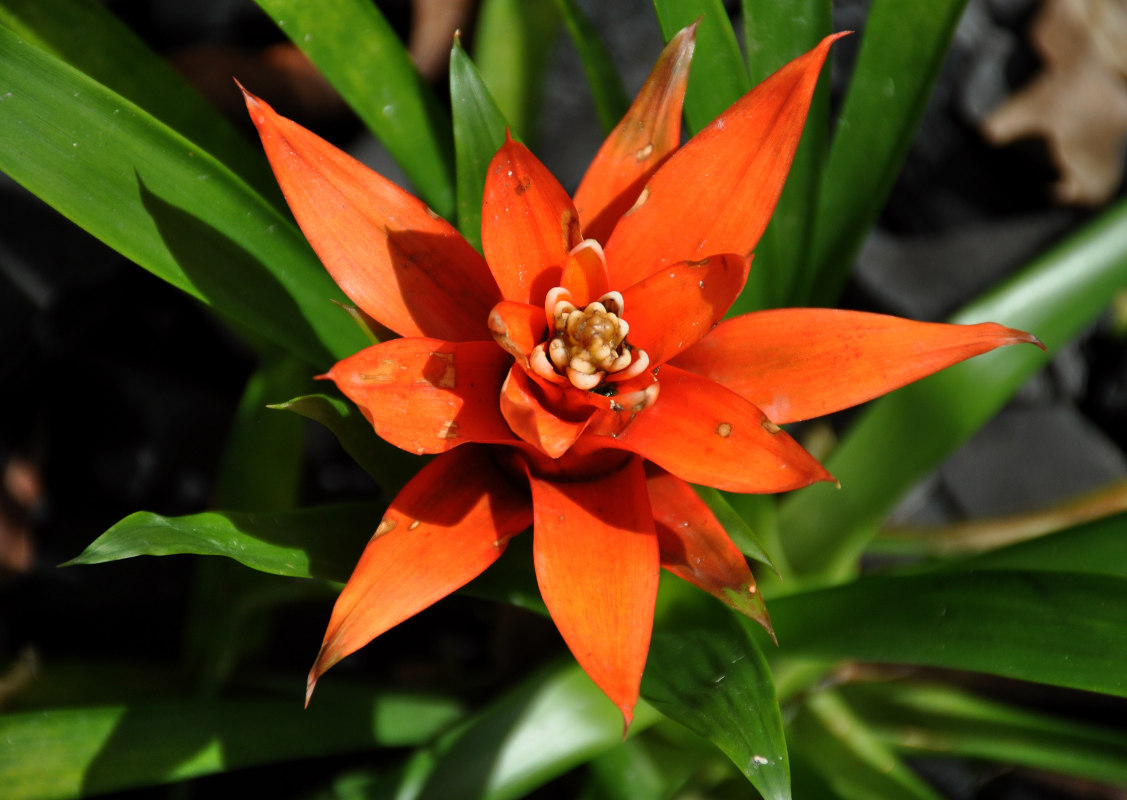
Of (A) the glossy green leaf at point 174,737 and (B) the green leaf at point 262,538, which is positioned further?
(A) the glossy green leaf at point 174,737

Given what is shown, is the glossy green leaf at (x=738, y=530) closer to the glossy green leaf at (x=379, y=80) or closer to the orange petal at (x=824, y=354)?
the orange petal at (x=824, y=354)

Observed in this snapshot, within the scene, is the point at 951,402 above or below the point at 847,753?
→ above

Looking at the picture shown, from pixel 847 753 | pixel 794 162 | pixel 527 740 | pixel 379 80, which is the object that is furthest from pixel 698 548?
pixel 847 753

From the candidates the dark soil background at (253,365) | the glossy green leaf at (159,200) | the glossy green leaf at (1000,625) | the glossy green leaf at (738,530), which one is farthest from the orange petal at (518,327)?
the dark soil background at (253,365)

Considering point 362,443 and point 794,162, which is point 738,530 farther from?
point 794,162

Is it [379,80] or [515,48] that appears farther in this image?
[515,48]

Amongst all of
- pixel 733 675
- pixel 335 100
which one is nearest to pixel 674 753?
pixel 733 675
